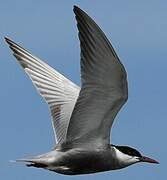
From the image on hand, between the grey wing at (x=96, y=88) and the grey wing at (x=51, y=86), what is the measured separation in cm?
147

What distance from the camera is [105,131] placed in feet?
53.1

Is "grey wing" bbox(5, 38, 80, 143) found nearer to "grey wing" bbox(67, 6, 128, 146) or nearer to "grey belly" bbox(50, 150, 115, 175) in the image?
"grey belly" bbox(50, 150, 115, 175)

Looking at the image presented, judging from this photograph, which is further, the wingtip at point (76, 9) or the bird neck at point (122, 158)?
the bird neck at point (122, 158)

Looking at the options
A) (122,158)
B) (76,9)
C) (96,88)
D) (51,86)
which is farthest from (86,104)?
(51,86)

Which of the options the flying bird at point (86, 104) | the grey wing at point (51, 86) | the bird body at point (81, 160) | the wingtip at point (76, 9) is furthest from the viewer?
Result: the grey wing at point (51, 86)

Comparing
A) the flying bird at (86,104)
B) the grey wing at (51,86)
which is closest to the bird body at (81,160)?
the flying bird at (86,104)

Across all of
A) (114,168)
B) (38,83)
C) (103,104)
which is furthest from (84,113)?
(38,83)

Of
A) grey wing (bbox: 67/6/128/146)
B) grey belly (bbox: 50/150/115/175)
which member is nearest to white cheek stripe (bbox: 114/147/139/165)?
grey belly (bbox: 50/150/115/175)

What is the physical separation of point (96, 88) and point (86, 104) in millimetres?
406

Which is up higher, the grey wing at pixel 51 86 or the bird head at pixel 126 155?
the grey wing at pixel 51 86

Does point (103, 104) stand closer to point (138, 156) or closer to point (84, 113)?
point (84, 113)

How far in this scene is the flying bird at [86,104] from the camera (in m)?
14.6

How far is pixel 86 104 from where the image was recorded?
1541cm

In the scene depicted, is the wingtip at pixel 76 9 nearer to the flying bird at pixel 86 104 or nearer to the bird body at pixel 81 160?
the flying bird at pixel 86 104
